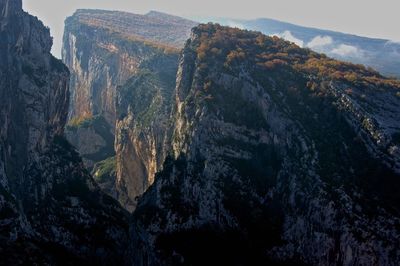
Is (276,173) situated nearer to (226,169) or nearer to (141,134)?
(226,169)

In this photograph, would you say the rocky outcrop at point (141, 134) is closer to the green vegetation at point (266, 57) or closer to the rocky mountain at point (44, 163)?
the green vegetation at point (266, 57)

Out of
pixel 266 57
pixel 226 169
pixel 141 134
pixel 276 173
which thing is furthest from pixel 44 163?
pixel 141 134

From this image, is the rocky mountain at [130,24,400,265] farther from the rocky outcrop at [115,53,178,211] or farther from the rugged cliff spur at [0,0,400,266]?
the rocky outcrop at [115,53,178,211]

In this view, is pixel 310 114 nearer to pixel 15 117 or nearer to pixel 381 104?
Result: pixel 381 104

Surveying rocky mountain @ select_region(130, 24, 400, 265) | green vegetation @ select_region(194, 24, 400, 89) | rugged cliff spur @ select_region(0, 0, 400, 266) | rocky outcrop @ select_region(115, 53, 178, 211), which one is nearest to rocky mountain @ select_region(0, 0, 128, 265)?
rugged cliff spur @ select_region(0, 0, 400, 266)

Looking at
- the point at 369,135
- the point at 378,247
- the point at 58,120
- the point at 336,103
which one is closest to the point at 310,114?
the point at 336,103
